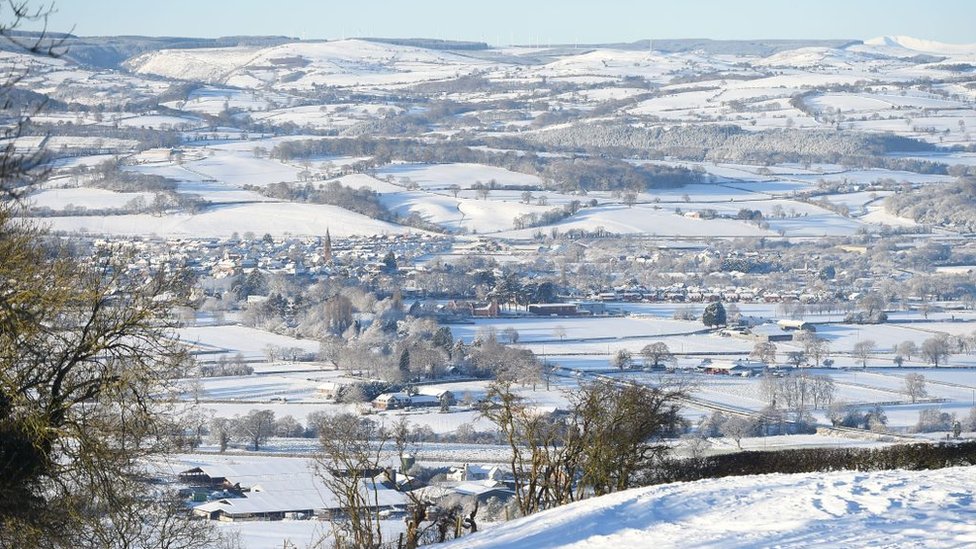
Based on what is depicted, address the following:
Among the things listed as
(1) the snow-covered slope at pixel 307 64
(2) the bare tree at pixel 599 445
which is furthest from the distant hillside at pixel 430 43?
(2) the bare tree at pixel 599 445

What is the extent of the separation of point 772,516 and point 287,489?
12165 millimetres

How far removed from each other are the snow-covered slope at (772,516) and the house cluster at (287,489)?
21.4 feet

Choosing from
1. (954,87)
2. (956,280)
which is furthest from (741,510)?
(954,87)

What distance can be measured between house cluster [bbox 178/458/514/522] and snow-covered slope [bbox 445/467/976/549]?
654 cm

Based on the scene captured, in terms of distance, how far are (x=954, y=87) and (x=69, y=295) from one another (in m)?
121

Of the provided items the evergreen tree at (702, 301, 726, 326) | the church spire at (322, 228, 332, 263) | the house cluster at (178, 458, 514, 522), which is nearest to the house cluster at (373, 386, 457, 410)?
the house cluster at (178, 458, 514, 522)

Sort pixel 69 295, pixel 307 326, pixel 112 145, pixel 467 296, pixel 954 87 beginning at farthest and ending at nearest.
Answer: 1. pixel 954 87
2. pixel 112 145
3. pixel 467 296
4. pixel 307 326
5. pixel 69 295

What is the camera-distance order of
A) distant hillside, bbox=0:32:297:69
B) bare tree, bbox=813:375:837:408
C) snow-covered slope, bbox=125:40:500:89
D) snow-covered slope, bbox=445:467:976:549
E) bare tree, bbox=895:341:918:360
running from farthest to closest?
distant hillside, bbox=0:32:297:69, snow-covered slope, bbox=125:40:500:89, bare tree, bbox=895:341:918:360, bare tree, bbox=813:375:837:408, snow-covered slope, bbox=445:467:976:549

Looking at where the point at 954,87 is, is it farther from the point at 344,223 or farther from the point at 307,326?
the point at 307,326

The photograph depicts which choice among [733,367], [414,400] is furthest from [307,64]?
[414,400]

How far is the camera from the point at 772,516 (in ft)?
28.7

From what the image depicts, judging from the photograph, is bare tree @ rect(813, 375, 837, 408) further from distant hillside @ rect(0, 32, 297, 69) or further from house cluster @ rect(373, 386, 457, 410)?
distant hillside @ rect(0, 32, 297, 69)

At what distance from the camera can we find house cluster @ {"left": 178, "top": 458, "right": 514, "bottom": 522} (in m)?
18.2

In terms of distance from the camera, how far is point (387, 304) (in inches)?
1734
